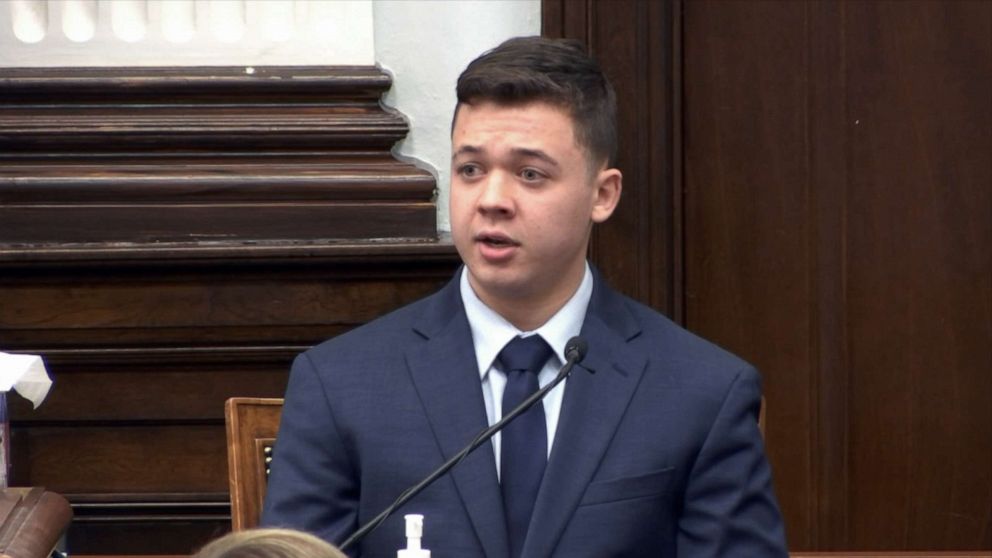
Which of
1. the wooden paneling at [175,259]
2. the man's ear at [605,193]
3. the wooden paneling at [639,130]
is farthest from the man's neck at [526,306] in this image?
the wooden paneling at [639,130]

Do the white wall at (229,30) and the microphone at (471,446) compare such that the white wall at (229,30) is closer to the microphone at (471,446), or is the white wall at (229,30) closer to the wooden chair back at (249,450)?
the wooden chair back at (249,450)

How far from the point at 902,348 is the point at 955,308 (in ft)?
0.45

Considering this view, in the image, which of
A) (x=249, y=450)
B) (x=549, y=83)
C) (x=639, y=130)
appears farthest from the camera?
(x=639, y=130)

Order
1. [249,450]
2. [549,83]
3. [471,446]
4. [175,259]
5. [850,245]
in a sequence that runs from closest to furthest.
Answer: [471,446], [549,83], [249,450], [175,259], [850,245]

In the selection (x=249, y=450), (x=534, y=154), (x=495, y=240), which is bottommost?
(x=249, y=450)

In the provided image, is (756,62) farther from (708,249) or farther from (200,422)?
(200,422)

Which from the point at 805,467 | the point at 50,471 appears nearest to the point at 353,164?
the point at 50,471

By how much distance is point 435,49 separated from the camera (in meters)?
3.91

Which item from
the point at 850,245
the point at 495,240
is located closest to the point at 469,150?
the point at 495,240

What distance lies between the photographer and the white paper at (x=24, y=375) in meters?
3.00

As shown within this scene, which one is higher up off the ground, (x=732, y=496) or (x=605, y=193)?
(x=605, y=193)

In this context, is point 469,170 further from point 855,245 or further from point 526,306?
point 855,245

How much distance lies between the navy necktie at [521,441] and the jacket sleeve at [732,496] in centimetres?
21

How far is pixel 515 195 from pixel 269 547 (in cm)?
107
